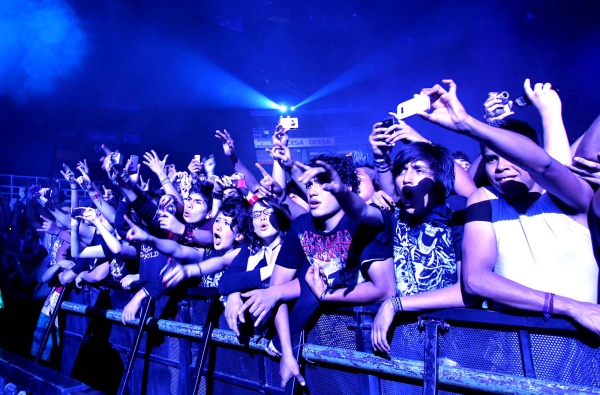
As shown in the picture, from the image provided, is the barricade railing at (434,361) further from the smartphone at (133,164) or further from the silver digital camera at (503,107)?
the smartphone at (133,164)

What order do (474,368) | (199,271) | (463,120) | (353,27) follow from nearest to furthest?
(463,120)
(474,368)
(199,271)
(353,27)

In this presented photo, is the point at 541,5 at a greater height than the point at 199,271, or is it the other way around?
the point at 541,5

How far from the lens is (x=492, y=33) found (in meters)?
7.65

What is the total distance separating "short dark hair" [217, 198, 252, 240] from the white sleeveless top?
1.80m

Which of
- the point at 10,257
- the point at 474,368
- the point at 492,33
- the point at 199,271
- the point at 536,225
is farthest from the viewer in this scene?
the point at 492,33

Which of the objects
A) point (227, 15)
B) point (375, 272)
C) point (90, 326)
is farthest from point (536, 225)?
point (227, 15)

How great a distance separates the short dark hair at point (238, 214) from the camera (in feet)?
10.4

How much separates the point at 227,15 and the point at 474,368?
1038 centimetres

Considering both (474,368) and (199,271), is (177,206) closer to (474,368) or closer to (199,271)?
(199,271)

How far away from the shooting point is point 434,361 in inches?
69.3

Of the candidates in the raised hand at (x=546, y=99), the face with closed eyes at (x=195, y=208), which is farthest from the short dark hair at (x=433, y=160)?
the face with closed eyes at (x=195, y=208)

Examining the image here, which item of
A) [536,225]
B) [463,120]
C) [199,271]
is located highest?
[463,120]

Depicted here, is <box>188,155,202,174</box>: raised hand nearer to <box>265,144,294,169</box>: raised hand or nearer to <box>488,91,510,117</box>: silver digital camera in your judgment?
<box>265,144,294,169</box>: raised hand

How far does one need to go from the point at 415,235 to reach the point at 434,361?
0.65 m
